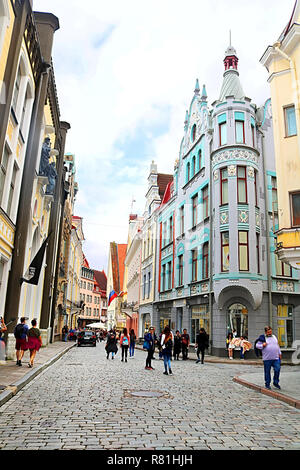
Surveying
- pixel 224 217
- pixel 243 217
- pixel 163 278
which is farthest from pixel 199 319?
pixel 163 278

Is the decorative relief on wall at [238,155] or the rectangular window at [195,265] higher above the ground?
the decorative relief on wall at [238,155]

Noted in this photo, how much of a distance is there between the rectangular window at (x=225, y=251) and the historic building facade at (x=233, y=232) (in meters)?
0.06

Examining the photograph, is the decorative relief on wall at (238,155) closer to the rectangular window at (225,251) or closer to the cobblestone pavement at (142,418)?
the rectangular window at (225,251)

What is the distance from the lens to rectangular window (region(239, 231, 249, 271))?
76.8 ft

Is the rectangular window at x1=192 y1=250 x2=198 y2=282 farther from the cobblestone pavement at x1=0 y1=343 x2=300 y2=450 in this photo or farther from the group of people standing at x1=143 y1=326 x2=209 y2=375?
the cobblestone pavement at x1=0 y1=343 x2=300 y2=450

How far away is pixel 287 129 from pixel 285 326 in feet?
43.7

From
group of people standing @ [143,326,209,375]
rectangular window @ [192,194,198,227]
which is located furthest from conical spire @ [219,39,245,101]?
group of people standing @ [143,326,209,375]

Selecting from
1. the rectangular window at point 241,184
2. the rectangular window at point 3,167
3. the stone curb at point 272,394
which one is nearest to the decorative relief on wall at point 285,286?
the rectangular window at point 241,184

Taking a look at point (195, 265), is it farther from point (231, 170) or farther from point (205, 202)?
point (231, 170)

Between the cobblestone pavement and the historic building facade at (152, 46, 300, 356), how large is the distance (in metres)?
12.4

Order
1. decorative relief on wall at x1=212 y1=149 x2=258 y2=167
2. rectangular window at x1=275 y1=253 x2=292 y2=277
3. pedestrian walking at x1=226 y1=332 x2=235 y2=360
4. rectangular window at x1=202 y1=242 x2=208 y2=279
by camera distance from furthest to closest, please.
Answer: rectangular window at x1=202 y1=242 x2=208 y2=279
decorative relief on wall at x1=212 y1=149 x2=258 y2=167
rectangular window at x1=275 y1=253 x2=292 y2=277
pedestrian walking at x1=226 y1=332 x2=235 y2=360

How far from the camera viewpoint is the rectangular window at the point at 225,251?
23850 millimetres

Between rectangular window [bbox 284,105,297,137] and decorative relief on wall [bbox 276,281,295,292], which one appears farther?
decorative relief on wall [bbox 276,281,295,292]

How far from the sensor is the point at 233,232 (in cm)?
2391
